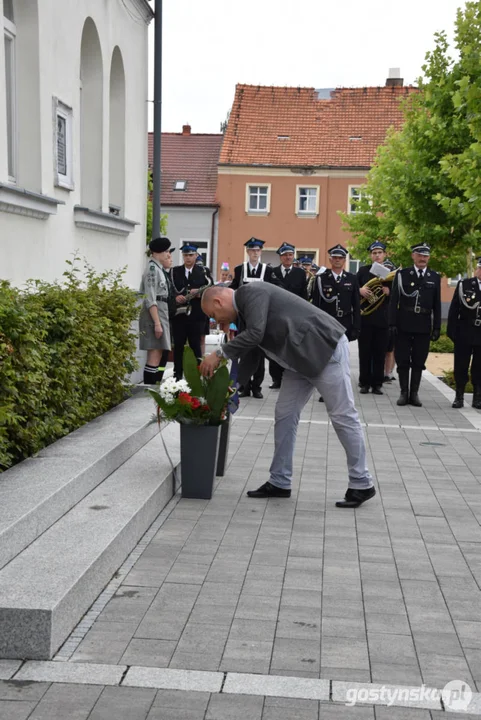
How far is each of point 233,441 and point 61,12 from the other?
4.68 m

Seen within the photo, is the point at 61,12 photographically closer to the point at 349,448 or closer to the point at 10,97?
Result: the point at 10,97

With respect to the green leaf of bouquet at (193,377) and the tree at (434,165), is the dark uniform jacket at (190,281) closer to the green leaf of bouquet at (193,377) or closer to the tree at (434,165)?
the green leaf of bouquet at (193,377)

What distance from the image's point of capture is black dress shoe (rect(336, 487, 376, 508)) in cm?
680

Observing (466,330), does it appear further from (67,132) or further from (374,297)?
(67,132)

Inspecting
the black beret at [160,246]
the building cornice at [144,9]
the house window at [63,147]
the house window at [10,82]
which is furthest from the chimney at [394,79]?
the house window at [10,82]

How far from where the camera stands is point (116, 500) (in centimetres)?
590

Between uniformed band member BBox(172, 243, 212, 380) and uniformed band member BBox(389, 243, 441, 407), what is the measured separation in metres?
2.57

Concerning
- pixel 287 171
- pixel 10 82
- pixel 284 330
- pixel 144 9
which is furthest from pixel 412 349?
pixel 287 171

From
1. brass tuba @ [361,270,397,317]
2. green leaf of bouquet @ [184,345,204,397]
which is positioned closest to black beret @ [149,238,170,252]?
brass tuba @ [361,270,397,317]

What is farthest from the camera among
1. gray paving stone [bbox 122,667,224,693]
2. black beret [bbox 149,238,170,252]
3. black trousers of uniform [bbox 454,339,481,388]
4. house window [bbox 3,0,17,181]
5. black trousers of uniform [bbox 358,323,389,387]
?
black trousers of uniform [bbox 358,323,389,387]

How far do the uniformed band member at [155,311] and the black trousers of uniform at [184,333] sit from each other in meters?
1.06

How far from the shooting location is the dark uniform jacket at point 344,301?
13211 millimetres

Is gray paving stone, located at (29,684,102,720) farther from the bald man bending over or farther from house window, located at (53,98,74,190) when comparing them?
house window, located at (53,98,74,190)

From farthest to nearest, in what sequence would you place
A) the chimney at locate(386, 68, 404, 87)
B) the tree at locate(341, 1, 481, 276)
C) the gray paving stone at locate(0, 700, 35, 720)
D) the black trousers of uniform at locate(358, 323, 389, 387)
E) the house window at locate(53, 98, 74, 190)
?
1. the chimney at locate(386, 68, 404, 87)
2. the tree at locate(341, 1, 481, 276)
3. the black trousers of uniform at locate(358, 323, 389, 387)
4. the house window at locate(53, 98, 74, 190)
5. the gray paving stone at locate(0, 700, 35, 720)
